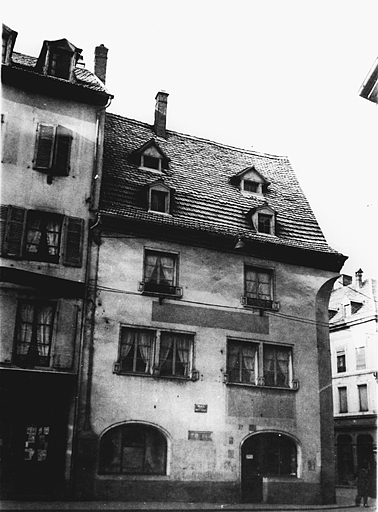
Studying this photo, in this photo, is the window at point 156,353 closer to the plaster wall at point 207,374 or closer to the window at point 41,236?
the plaster wall at point 207,374

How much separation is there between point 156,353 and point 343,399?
87.6 feet

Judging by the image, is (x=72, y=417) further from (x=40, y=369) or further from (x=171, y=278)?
(x=171, y=278)

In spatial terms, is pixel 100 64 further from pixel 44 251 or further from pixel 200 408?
pixel 200 408

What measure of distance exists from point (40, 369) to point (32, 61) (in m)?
11.7

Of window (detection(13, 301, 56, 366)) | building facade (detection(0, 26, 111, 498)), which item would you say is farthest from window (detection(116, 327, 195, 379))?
window (detection(13, 301, 56, 366))

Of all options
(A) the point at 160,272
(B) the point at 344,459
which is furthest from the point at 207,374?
(B) the point at 344,459

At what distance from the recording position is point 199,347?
20.5 metres

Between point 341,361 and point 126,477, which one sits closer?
point 126,477

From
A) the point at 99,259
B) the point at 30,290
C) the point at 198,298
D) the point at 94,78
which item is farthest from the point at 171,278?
the point at 94,78

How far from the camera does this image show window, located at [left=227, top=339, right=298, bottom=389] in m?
20.9

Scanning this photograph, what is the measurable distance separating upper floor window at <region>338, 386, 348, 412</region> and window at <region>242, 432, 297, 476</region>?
74.6 ft

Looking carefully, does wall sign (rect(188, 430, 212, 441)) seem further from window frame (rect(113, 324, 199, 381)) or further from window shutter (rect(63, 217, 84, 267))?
window shutter (rect(63, 217, 84, 267))

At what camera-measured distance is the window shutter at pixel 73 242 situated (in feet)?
62.9

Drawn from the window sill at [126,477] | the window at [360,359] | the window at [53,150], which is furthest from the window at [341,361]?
the window at [53,150]
